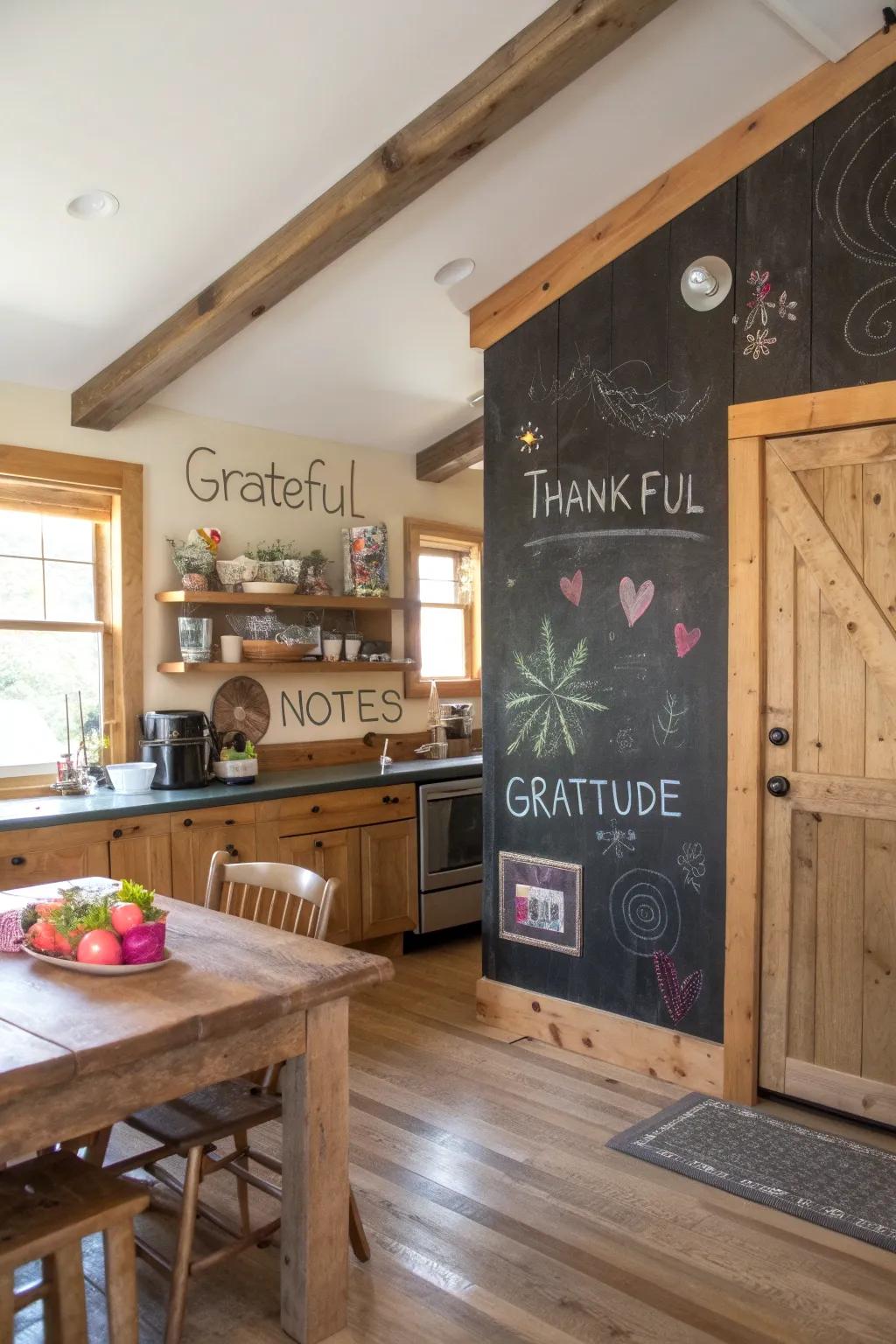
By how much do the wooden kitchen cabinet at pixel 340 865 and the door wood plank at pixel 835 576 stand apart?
2.30m

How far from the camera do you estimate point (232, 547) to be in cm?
488

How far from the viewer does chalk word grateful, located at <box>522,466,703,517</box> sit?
3488 mm

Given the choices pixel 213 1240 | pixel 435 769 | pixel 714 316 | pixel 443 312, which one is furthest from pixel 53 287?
pixel 213 1240

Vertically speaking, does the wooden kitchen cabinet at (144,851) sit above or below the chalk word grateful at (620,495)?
below

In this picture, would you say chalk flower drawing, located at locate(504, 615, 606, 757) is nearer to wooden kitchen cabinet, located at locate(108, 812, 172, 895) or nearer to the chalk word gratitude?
wooden kitchen cabinet, located at locate(108, 812, 172, 895)

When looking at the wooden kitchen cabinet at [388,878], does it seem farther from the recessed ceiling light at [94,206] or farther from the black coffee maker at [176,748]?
the recessed ceiling light at [94,206]

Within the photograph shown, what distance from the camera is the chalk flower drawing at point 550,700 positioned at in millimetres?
3762

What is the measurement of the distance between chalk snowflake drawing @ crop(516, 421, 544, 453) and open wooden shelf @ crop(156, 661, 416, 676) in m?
1.58

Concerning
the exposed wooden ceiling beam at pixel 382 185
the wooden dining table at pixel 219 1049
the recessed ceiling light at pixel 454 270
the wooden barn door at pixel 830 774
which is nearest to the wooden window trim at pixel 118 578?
the exposed wooden ceiling beam at pixel 382 185

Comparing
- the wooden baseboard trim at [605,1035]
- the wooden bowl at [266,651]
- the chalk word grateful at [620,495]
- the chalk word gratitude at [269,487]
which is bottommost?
the wooden baseboard trim at [605,1035]

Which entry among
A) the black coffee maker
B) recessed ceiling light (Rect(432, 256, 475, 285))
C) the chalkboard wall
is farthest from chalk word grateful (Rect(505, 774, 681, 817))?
recessed ceiling light (Rect(432, 256, 475, 285))

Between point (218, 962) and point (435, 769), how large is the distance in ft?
9.39

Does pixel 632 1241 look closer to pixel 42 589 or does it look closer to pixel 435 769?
pixel 435 769

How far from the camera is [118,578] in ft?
14.6
